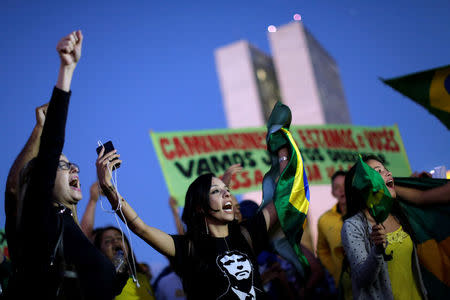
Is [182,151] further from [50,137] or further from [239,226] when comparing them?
[50,137]

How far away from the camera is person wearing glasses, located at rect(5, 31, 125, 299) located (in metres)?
1.70

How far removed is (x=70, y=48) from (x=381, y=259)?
1.92 meters

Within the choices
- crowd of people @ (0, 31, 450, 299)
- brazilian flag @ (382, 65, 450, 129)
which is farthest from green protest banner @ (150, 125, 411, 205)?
brazilian flag @ (382, 65, 450, 129)

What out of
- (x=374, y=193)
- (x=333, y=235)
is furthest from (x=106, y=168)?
(x=333, y=235)

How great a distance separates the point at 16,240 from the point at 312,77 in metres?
17.3

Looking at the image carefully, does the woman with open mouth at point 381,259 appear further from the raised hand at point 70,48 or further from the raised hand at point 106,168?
the raised hand at point 70,48

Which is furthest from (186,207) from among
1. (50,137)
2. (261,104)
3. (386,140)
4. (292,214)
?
(261,104)

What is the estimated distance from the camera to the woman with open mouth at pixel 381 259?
263 cm

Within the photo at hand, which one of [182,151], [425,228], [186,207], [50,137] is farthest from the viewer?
[182,151]

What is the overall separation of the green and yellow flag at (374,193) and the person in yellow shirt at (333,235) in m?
1.17

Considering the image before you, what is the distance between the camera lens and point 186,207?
9.29 feet

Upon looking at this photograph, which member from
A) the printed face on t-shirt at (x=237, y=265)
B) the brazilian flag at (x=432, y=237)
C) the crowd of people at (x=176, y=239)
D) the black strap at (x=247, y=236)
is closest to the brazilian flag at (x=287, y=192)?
the crowd of people at (x=176, y=239)

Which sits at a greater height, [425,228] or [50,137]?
[50,137]

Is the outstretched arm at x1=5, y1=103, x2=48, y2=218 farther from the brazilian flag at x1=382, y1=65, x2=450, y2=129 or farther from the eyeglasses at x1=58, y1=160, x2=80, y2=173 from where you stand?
the brazilian flag at x1=382, y1=65, x2=450, y2=129
